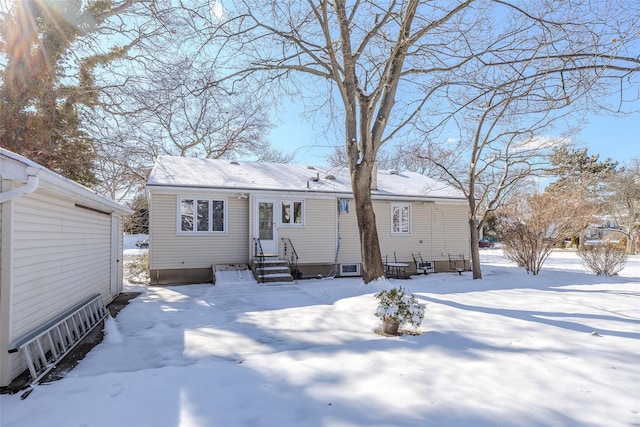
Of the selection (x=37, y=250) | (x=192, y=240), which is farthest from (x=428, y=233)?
(x=37, y=250)

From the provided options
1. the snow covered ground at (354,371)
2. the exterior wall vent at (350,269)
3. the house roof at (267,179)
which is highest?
the house roof at (267,179)

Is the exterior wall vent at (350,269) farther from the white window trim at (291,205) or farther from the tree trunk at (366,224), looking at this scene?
the tree trunk at (366,224)

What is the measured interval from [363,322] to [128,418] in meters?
3.98

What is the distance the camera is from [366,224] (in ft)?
31.3

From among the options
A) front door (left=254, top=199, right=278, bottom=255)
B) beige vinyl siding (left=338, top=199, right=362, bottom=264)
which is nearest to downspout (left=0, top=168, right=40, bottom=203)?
front door (left=254, top=199, right=278, bottom=255)

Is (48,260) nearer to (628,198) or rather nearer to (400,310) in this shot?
(400,310)

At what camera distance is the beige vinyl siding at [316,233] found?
40.6ft

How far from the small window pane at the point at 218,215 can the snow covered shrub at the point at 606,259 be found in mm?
12893

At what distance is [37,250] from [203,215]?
698 centimetres

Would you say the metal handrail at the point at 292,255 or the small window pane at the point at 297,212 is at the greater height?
the small window pane at the point at 297,212

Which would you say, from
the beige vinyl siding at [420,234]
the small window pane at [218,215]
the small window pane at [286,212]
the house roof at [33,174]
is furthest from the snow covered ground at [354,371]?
the beige vinyl siding at [420,234]

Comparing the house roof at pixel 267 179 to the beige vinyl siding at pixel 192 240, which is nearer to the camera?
the beige vinyl siding at pixel 192 240

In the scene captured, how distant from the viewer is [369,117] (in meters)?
9.55

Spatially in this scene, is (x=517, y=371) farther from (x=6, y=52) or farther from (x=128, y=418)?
(x=6, y=52)
